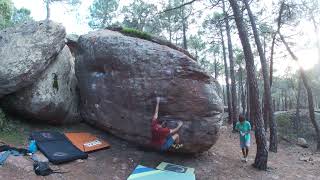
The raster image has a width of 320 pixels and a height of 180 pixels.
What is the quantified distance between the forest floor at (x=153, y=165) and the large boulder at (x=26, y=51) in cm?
182

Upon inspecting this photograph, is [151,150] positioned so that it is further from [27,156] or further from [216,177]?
[27,156]

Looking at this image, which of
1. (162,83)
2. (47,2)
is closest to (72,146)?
(162,83)

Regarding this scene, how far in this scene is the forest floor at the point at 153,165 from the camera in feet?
27.9

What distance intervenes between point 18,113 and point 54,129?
4.49ft

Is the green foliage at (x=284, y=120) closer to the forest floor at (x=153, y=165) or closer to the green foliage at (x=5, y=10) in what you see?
the forest floor at (x=153, y=165)

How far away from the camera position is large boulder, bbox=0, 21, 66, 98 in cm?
1023

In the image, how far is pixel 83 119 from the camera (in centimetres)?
1264

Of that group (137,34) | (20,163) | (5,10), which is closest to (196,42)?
(5,10)

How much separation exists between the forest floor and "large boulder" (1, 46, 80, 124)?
1.94 ft

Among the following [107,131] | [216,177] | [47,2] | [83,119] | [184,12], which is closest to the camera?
[216,177]

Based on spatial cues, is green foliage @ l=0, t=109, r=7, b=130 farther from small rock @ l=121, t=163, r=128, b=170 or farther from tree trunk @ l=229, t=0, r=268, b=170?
tree trunk @ l=229, t=0, r=268, b=170

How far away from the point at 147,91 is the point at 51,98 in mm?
3649

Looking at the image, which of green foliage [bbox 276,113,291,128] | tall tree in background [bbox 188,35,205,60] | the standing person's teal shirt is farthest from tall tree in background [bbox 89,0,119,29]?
the standing person's teal shirt

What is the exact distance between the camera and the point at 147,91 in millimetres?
10297
